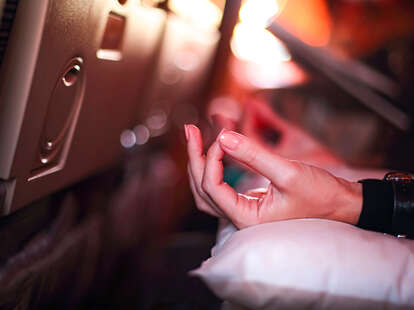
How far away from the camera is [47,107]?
53 centimetres

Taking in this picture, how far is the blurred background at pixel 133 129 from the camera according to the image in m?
0.51

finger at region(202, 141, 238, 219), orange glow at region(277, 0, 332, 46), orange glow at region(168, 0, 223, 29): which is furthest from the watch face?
orange glow at region(277, 0, 332, 46)

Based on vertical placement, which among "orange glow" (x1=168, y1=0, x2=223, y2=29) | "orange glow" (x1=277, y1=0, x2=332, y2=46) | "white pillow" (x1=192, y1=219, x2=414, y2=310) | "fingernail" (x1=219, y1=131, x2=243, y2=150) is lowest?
"white pillow" (x1=192, y1=219, x2=414, y2=310)

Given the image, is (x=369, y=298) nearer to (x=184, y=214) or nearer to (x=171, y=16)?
(x=171, y=16)

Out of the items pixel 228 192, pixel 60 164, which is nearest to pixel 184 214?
pixel 60 164

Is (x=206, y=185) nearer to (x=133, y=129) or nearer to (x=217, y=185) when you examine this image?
(x=217, y=185)

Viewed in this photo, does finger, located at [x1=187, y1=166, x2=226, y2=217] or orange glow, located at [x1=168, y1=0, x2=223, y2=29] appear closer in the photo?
finger, located at [x1=187, y1=166, x2=226, y2=217]

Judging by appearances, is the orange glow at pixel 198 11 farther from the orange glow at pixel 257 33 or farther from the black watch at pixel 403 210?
the black watch at pixel 403 210

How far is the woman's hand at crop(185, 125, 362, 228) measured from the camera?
1.65 feet

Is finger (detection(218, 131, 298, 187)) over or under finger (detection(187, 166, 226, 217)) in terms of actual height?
over

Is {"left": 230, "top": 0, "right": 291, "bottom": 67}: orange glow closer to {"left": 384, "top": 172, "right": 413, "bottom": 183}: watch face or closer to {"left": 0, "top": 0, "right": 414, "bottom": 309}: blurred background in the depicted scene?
{"left": 0, "top": 0, "right": 414, "bottom": 309}: blurred background

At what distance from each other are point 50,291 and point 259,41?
1.44 m

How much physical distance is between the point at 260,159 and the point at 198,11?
0.81 metres

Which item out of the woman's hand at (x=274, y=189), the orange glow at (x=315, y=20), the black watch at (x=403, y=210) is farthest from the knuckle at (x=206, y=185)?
the orange glow at (x=315, y=20)
